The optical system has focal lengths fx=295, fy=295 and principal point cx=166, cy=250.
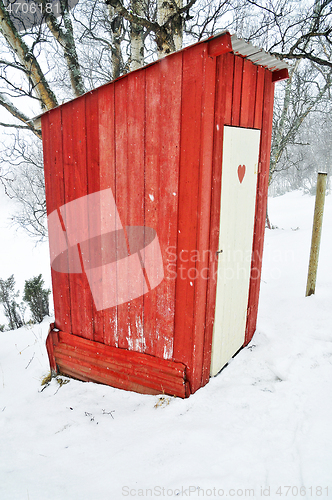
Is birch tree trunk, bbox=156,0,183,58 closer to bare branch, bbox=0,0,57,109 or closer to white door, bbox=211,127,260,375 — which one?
bare branch, bbox=0,0,57,109

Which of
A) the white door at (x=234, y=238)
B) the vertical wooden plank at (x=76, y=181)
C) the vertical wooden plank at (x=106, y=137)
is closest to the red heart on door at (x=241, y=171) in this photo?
the white door at (x=234, y=238)

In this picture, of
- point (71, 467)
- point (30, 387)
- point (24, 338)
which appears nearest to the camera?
point (71, 467)

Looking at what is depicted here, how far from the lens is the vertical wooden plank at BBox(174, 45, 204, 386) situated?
200cm

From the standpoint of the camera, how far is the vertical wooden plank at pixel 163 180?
2125 millimetres

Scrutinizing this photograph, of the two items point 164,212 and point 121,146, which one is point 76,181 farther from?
point 164,212

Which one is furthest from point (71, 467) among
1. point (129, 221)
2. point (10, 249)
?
point (10, 249)

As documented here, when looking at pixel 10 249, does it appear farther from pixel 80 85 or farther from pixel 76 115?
pixel 76 115

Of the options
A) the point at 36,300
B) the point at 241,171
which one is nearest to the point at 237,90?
the point at 241,171

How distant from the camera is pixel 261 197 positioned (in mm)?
2996

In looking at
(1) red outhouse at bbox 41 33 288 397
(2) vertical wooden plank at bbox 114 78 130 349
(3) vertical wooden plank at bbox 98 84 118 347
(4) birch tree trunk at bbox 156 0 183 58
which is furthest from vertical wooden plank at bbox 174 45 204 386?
(4) birch tree trunk at bbox 156 0 183 58

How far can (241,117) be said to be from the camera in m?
2.41

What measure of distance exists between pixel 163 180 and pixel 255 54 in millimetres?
1194

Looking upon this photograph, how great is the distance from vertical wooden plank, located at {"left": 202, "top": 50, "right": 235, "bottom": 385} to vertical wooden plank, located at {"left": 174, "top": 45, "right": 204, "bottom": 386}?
0.53ft

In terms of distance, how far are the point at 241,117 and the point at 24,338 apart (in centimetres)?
474
